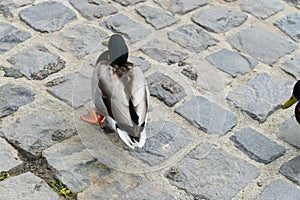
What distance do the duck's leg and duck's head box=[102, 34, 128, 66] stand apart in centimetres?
30

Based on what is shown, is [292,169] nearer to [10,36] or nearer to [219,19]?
[219,19]

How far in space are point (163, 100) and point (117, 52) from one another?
46 centimetres

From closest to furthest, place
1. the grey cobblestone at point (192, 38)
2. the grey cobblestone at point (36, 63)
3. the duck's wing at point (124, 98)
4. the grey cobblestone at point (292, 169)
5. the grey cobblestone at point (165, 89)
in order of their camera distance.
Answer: the duck's wing at point (124, 98) → the grey cobblestone at point (292, 169) → the grey cobblestone at point (165, 89) → the grey cobblestone at point (36, 63) → the grey cobblestone at point (192, 38)

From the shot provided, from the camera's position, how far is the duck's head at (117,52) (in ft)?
9.75

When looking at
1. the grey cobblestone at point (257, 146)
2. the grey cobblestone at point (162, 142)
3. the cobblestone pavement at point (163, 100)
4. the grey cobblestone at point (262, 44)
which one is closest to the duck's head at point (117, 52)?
the cobblestone pavement at point (163, 100)

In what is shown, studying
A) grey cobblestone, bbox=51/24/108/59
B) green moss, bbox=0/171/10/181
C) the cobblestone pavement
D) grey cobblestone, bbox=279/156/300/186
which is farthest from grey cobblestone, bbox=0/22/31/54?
grey cobblestone, bbox=279/156/300/186

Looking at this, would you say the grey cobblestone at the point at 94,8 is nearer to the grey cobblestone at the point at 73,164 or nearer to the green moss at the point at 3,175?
the grey cobblestone at the point at 73,164

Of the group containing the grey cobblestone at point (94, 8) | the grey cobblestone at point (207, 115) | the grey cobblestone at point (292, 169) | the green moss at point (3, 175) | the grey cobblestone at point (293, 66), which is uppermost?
the grey cobblestone at point (94, 8)

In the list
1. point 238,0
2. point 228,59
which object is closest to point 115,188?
point 228,59

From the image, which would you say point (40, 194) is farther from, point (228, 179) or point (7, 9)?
point (7, 9)

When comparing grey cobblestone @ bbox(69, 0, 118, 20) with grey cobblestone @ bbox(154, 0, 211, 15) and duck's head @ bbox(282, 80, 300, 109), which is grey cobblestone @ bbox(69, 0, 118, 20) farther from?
duck's head @ bbox(282, 80, 300, 109)

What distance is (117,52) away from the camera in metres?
3.00

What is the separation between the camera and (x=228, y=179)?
2.96 meters

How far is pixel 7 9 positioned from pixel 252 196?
200 centimetres
